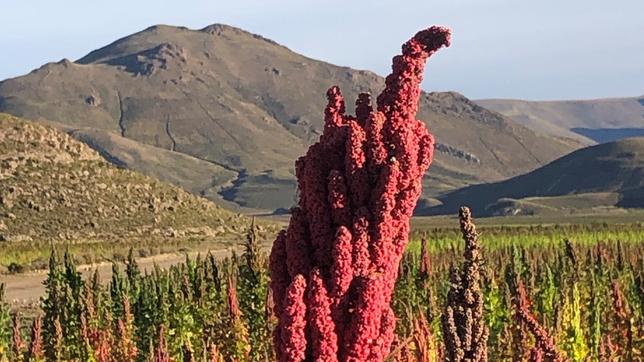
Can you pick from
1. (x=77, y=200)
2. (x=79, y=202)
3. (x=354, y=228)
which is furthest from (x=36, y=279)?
(x=354, y=228)

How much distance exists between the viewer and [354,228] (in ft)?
16.4

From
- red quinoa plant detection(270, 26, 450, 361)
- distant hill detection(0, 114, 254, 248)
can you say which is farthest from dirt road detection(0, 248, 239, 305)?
red quinoa plant detection(270, 26, 450, 361)

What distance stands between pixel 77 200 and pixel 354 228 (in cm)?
7386

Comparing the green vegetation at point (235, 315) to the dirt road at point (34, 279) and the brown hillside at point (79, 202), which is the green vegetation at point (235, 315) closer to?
the dirt road at point (34, 279)

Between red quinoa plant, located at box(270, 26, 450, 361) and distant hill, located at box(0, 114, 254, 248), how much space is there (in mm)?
63520

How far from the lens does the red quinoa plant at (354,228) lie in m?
4.96

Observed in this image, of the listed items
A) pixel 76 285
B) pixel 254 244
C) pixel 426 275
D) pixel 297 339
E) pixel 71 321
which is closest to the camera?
pixel 297 339

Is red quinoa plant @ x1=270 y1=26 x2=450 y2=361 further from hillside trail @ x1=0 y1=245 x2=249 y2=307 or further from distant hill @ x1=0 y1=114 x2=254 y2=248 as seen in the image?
distant hill @ x1=0 y1=114 x2=254 y2=248

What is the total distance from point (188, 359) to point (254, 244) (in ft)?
35.1

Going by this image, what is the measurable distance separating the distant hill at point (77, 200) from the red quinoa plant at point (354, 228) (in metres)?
63.5

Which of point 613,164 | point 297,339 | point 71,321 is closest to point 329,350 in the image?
point 297,339

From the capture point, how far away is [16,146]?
8025 centimetres

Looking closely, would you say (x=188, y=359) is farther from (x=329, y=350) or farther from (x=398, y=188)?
(x=398, y=188)

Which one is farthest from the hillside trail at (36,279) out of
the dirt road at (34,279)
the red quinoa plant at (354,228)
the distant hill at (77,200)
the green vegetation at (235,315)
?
the red quinoa plant at (354,228)
